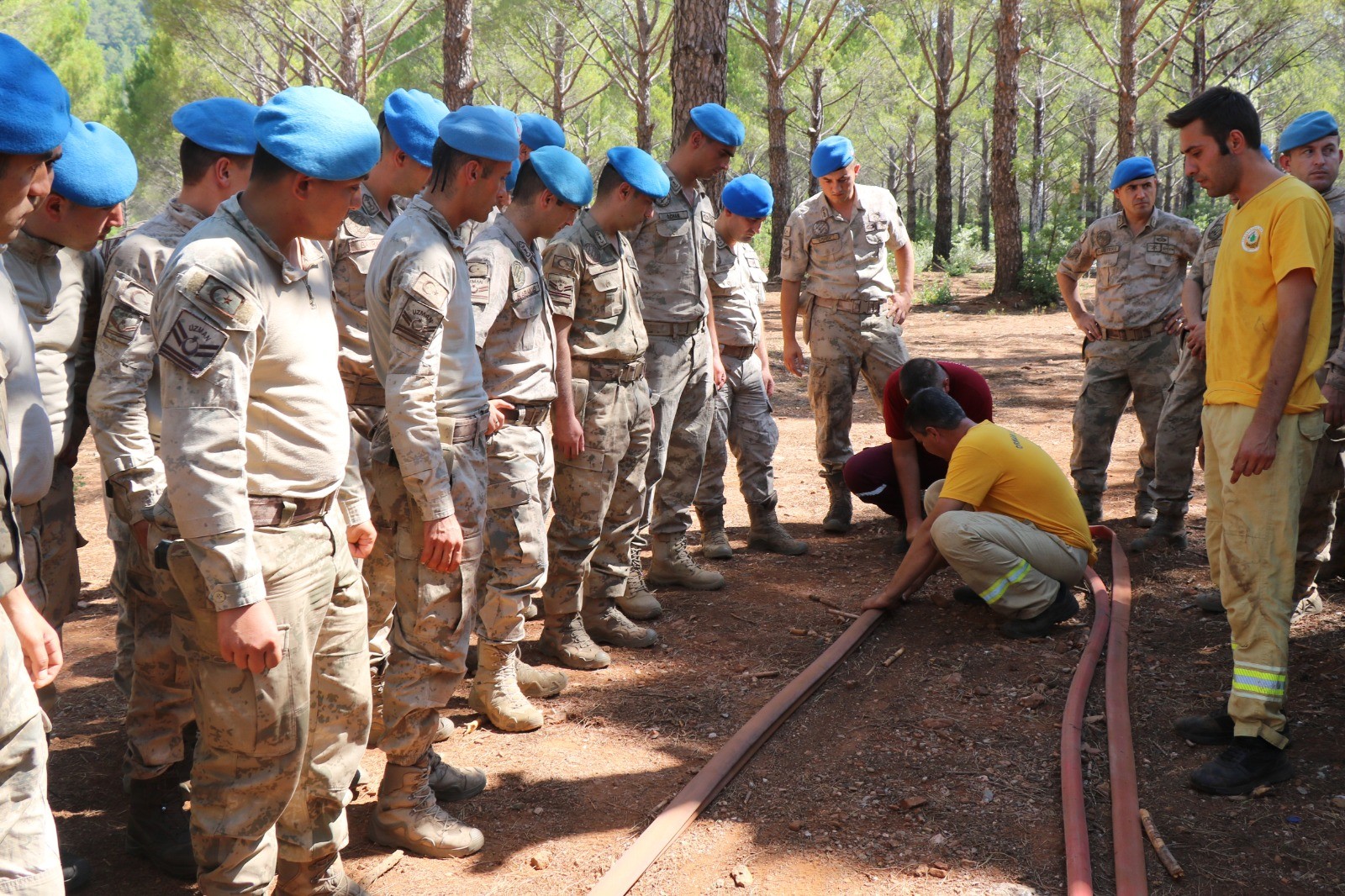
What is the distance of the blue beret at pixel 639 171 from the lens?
13.8 ft

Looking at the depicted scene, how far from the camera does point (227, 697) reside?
7.30 ft

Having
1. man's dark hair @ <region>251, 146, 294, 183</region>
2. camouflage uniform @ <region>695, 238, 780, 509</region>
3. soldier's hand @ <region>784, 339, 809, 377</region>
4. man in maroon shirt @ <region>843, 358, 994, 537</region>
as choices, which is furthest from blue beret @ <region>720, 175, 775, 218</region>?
man's dark hair @ <region>251, 146, 294, 183</region>

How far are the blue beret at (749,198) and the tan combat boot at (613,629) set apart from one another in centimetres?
224

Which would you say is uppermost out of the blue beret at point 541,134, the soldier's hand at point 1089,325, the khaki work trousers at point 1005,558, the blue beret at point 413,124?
the blue beret at point 541,134

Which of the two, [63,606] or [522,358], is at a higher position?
[522,358]

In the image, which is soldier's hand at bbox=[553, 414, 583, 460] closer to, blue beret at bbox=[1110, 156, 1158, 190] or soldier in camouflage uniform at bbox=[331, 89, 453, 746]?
soldier in camouflage uniform at bbox=[331, 89, 453, 746]

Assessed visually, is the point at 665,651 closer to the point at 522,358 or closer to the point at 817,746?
the point at 817,746

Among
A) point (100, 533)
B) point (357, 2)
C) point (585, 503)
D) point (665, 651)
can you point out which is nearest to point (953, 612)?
point (665, 651)

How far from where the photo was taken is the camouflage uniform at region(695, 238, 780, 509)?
19.1 feet

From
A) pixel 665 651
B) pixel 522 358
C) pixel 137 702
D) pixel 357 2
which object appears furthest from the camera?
pixel 357 2

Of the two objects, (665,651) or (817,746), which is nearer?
(817,746)

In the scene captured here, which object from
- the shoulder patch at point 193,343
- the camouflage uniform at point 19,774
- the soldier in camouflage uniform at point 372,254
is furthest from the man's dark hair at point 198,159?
the camouflage uniform at point 19,774

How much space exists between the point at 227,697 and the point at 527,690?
2.00m

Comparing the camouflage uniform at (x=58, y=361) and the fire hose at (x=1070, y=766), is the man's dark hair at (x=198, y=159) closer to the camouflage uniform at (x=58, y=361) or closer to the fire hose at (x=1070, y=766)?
the camouflage uniform at (x=58, y=361)
